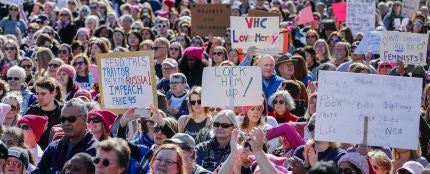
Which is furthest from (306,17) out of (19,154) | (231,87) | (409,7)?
(19,154)

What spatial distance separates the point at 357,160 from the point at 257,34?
28.4 ft

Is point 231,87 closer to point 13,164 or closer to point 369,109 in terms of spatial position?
point 369,109

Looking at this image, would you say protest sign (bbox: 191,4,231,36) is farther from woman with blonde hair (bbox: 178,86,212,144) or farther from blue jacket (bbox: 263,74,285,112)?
woman with blonde hair (bbox: 178,86,212,144)

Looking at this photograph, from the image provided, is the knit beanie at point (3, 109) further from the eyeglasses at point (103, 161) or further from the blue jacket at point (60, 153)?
the eyeglasses at point (103, 161)

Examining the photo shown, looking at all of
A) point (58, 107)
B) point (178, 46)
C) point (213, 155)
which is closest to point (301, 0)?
point (178, 46)

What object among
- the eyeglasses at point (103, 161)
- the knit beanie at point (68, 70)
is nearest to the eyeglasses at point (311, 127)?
the eyeglasses at point (103, 161)

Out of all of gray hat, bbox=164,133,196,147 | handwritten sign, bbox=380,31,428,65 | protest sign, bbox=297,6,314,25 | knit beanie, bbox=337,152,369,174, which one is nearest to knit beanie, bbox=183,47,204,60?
handwritten sign, bbox=380,31,428,65

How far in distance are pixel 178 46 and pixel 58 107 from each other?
4991 millimetres

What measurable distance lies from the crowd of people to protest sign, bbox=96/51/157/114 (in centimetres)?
20

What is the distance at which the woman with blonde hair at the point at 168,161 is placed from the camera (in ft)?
30.9

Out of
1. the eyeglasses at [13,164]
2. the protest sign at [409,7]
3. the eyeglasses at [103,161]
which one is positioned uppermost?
the eyeglasses at [103,161]

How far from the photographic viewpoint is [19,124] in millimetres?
12297

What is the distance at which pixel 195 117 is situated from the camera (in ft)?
43.5

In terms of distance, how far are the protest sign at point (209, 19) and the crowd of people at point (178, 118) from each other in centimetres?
10
